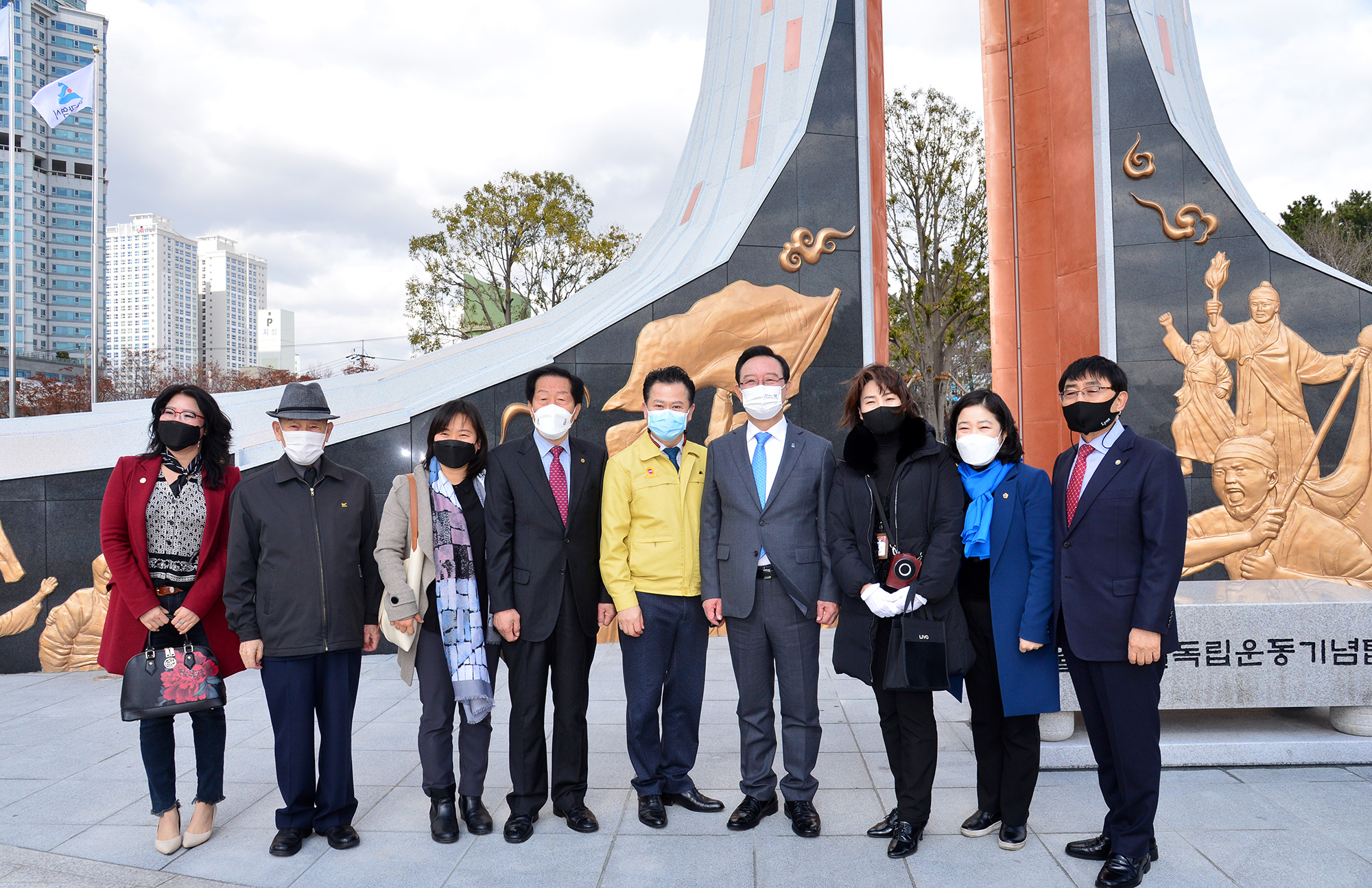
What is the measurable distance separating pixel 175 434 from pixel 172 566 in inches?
19.4

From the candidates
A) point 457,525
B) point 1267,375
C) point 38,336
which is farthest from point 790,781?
point 38,336

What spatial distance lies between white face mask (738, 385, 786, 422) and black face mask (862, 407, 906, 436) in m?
0.35

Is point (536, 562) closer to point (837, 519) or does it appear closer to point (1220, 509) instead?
point (837, 519)

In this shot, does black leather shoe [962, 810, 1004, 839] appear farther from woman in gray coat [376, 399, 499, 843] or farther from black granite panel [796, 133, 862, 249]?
black granite panel [796, 133, 862, 249]

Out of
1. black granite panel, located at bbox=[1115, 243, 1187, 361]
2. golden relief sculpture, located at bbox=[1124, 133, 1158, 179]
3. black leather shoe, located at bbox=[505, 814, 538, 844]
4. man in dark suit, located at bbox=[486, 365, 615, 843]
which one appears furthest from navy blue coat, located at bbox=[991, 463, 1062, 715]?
golden relief sculpture, located at bbox=[1124, 133, 1158, 179]

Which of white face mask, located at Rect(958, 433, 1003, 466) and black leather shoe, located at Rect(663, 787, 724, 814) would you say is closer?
white face mask, located at Rect(958, 433, 1003, 466)

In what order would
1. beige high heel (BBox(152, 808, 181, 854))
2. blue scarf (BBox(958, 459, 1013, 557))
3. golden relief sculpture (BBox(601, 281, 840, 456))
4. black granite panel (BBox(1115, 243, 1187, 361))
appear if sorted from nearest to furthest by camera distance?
1. blue scarf (BBox(958, 459, 1013, 557))
2. beige high heel (BBox(152, 808, 181, 854))
3. golden relief sculpture (BBox(601, 281, 840, 456))
4. black granite panel (BBox(1115, 243, 1187, 361))

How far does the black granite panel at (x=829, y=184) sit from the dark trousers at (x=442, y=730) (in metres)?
5.39

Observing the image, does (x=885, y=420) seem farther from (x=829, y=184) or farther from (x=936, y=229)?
(x=936, y=229)

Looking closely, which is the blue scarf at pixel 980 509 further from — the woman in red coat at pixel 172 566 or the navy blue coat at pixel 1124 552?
the woman in red coat at pixel 172 566

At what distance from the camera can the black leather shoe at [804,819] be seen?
9.81ft

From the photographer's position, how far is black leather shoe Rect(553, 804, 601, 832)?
121 inches

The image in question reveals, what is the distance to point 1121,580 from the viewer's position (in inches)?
105

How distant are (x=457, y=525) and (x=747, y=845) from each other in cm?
161
